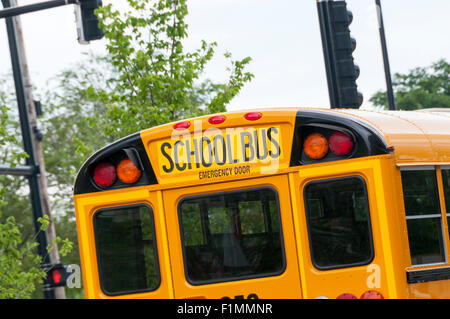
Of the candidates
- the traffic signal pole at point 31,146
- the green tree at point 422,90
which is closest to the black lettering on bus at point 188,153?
the traffic signal pole at point 31,146

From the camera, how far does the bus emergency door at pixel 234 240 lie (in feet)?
19.4

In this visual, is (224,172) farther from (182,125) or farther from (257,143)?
(182,125)

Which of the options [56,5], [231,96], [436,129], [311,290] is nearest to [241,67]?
[231,96]

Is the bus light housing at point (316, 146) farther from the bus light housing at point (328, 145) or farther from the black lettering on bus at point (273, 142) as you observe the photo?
the black lettering on bus at point (273, 142)

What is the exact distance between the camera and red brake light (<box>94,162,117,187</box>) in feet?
21.5

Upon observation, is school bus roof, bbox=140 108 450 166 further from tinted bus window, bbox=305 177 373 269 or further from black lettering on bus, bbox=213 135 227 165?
tinted bus window, bbox=305 177 373 269

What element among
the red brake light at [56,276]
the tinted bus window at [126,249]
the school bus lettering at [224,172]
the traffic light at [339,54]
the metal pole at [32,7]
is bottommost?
the red brake light at [56,276]

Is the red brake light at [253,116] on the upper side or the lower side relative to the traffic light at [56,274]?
upper

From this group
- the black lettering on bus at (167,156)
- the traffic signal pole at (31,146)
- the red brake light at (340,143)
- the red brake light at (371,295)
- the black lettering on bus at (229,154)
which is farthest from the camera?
the traffic signal pole at (31,146)

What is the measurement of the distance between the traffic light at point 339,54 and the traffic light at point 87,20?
9.55 ft

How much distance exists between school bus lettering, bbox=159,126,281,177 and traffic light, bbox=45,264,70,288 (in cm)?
815

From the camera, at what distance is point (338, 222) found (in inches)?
227

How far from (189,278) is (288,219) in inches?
35.3

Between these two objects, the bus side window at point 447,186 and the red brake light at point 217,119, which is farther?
the red brake light at point 217,119
